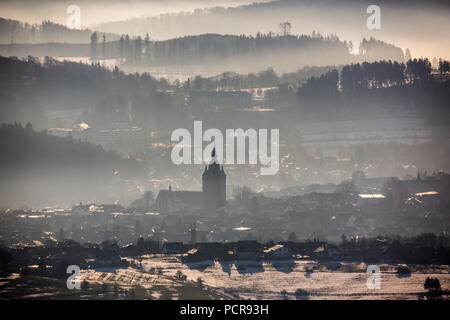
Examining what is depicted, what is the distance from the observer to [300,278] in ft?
467

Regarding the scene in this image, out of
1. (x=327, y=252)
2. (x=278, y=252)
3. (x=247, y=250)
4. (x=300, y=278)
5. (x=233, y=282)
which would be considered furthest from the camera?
(x=247, y=250)

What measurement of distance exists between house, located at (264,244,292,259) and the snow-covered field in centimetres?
317

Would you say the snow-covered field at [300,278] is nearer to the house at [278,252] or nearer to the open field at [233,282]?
the open field at [233,282]

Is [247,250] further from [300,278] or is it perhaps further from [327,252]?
[300,278]

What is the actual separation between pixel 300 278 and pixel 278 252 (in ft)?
50.9

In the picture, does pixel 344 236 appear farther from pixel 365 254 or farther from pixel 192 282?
pixel 192 282

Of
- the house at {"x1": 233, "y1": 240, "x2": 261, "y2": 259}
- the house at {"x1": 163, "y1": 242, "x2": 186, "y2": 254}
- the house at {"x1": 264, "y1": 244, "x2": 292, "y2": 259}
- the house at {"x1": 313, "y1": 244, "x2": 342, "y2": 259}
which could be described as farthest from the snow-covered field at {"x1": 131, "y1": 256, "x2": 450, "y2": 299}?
the house at {"x1": 163, "y1": 242, "x2": 186, "y2": 254}

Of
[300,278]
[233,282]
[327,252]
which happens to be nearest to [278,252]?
[327,252]

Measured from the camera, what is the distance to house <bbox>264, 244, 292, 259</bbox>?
156 meters

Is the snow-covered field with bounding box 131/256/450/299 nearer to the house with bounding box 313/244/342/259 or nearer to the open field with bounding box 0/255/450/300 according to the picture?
the open field with bounding box 0/255/450/300

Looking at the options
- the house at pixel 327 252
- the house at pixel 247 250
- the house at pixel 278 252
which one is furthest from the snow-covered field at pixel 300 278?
the house at pixel 327 252

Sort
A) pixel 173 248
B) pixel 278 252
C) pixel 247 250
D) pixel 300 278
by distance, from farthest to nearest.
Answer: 1. pixel 173 248
2. pixel 247 250
3. pixel 278 252
4. pixel 300 278
